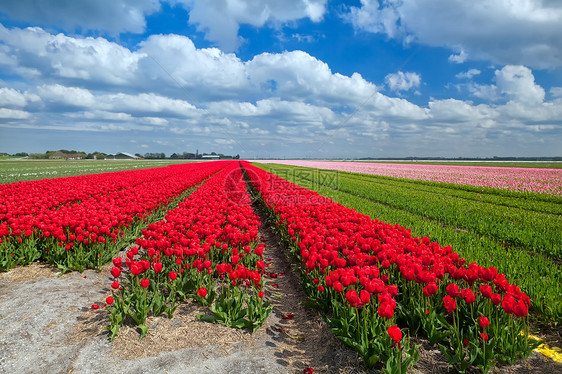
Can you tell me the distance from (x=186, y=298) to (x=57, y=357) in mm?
1779

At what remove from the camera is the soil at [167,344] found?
3.27 metres

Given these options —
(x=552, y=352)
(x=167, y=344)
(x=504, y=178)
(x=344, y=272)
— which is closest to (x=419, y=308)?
(x=344, y=272)

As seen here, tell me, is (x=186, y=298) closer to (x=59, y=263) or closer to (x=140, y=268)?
(x=140, y=268)

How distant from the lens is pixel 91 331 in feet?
12.9

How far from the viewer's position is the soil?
3.27 meters

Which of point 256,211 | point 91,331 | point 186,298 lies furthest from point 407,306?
point 256,211

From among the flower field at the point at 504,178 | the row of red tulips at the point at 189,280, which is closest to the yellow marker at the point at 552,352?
the row of red tulips at the point at 189,280

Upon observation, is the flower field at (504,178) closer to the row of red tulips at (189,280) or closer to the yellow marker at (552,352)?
the yellow marker at (552,352)

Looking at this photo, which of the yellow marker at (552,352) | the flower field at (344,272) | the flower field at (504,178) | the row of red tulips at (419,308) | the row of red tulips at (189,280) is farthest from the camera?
the flower field at (504,178)

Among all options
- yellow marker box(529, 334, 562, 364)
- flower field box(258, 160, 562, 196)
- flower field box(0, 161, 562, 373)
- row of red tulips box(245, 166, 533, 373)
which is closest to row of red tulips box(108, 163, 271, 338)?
flower field box(0, 161, 562, 373)

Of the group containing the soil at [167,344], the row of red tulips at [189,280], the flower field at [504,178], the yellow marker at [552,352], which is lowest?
the soil at [167,344]

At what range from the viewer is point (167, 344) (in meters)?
3.70

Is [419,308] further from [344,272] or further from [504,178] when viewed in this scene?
[504,178]

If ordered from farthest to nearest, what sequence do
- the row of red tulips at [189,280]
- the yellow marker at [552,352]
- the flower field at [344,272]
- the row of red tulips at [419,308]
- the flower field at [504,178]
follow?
the flower field at [504,178] < the row of red tulips at [189,280] < the yellow marker at [552,352] < the flower field at [344,272] < the row of red tulips at [419,308]
